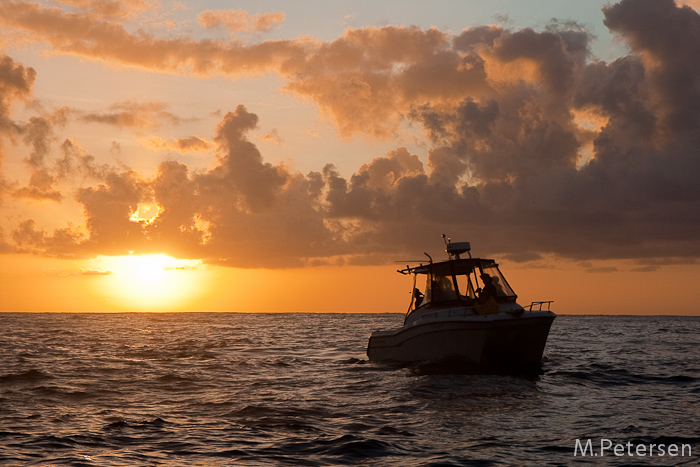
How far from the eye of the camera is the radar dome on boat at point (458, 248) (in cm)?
2430

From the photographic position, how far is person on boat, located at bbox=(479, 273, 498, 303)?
74.3 ft

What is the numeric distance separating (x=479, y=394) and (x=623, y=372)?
9182 millimetres

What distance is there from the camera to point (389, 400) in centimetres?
1745

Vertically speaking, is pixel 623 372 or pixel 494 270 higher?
pixel 494 270

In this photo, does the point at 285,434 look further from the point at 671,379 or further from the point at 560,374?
the point at 671,379

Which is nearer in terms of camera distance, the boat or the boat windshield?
Answer: the boat

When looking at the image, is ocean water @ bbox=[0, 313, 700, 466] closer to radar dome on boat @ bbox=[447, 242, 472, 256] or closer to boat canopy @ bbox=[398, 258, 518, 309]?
boat canopy @ bbox=[398, 258, 518, 309]

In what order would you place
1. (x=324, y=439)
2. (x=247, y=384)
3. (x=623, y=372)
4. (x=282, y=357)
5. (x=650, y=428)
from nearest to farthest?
1. (x=324, y=439)
2. (x=650, y=428)
3. (x=247, y=384)
4. (x=623, y=372)
5. (x=282, y=357)

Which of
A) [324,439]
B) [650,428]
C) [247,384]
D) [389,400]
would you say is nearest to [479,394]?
[389,400]

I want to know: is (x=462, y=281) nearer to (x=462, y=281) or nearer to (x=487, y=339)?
(x=462, y=281)

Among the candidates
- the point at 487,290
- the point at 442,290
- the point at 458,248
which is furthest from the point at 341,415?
the point at 458,248

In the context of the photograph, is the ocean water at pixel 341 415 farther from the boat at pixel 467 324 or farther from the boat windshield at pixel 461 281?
the boat windshield at pixel 461 281

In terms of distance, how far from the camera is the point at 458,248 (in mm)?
24297

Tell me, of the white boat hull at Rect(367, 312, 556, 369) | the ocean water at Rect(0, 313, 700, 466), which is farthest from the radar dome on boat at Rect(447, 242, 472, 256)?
the ocean water at Rect(0, 313, 700, 466)
